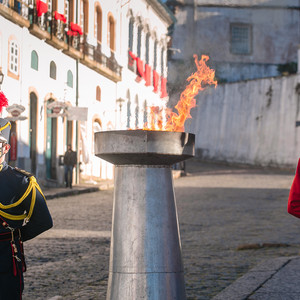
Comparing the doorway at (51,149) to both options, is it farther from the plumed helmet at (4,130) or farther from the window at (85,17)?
the plumed helmet at (4,130)

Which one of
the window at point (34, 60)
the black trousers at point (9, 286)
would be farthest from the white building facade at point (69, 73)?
the black trousers at point (9, 286)

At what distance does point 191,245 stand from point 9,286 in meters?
6.18

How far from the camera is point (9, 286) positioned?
3.58 metres

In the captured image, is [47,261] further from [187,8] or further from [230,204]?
[187,8]

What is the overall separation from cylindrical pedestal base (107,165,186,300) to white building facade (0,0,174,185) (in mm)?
12120

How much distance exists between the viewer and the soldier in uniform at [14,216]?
3.59 meters

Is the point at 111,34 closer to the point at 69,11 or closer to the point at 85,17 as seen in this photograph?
the point at 85,17

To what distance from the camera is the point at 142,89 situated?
38.0 meters

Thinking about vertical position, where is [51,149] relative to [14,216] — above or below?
below

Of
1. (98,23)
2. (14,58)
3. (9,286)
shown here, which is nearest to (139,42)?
(98,23)

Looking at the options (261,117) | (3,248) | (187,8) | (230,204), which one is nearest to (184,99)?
(3,248)

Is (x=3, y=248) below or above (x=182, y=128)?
below

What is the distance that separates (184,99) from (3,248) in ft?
5.79

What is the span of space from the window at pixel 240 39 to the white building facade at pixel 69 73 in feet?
57.2
